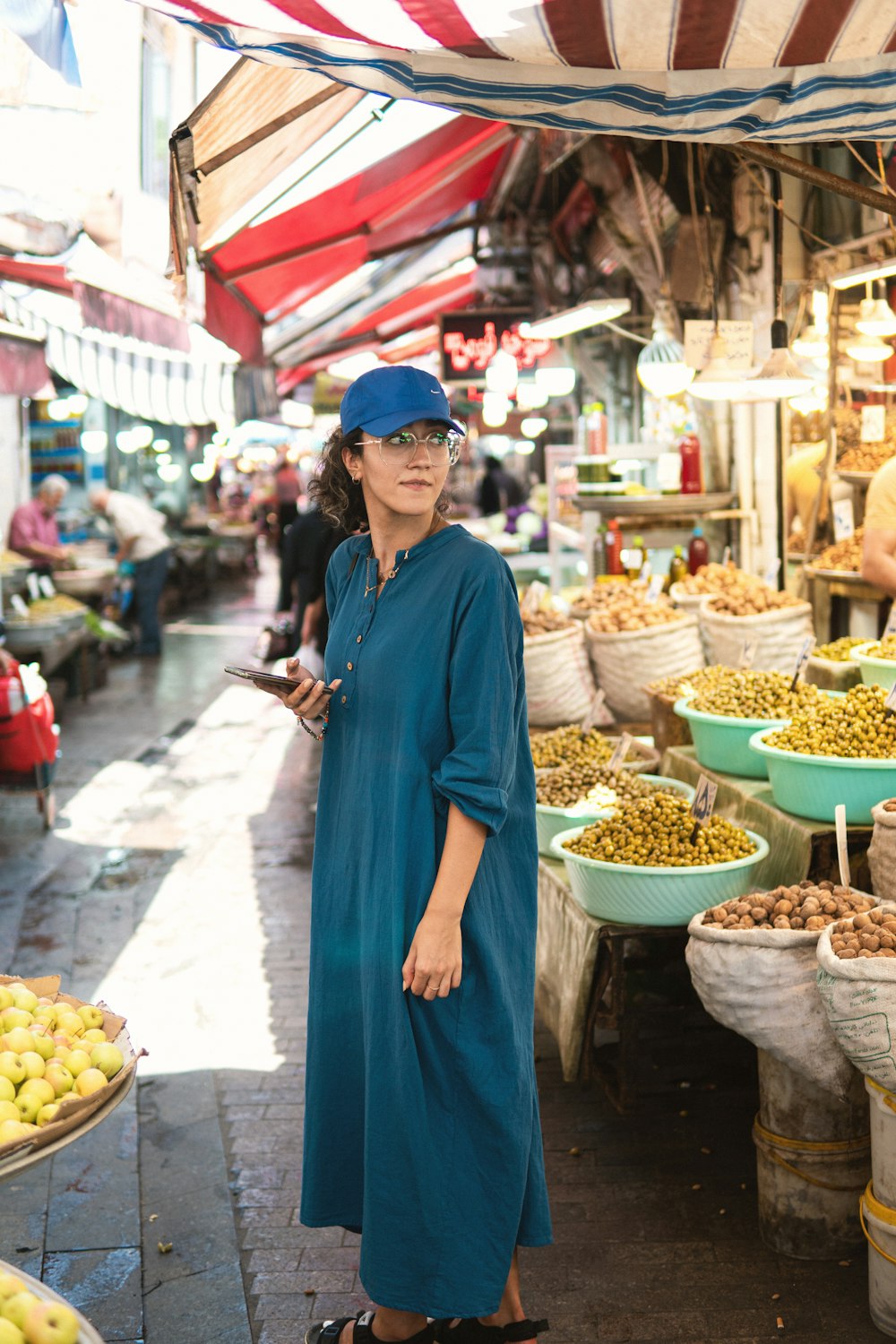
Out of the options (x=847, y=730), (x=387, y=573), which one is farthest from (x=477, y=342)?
(x=387, y=573)

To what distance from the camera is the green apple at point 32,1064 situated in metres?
2.29

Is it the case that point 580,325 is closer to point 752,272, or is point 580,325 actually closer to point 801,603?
point 752,272

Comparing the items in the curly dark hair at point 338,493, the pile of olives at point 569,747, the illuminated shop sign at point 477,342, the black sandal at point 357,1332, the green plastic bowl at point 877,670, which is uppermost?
the illuminated shop sign at point 477,342

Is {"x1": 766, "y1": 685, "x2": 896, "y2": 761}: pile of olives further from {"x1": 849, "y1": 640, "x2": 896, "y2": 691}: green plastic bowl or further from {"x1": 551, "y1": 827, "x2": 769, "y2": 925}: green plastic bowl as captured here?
{"x1": 849, "y1": 640, "x2": 896, "y2": 691}: green plastic bowl

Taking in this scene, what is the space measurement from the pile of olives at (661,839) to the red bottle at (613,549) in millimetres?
3862

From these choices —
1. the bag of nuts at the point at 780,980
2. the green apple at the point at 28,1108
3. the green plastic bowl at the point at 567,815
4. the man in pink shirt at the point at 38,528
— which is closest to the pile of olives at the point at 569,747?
the green plastic bowl at the point at 567,815

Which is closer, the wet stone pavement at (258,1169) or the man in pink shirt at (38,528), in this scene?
the wet stone pavement at (258,1169)

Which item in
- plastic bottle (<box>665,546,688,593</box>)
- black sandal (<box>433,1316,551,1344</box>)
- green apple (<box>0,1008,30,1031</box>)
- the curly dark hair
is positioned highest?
the curly dark hair

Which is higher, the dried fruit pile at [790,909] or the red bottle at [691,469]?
the red bottle at [691,469]

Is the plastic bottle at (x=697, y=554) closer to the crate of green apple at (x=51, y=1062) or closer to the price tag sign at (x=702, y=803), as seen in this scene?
the price tag sign at (x=702, y=803)

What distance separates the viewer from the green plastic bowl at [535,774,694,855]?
4.38m

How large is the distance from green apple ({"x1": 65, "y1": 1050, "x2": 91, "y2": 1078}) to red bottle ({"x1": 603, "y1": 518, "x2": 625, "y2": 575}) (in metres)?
5.69

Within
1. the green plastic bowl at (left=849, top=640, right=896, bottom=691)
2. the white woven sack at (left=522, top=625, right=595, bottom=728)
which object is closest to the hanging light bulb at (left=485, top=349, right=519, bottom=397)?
the white woven sack at (left=522, top=625, right=595, bottom=728)

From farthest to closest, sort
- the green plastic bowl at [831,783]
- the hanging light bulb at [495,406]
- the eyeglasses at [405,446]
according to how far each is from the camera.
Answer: the hanging light bulb at [495,406] → the green plastic bowl at [831,783] → the eyeglasses at [405,446]
